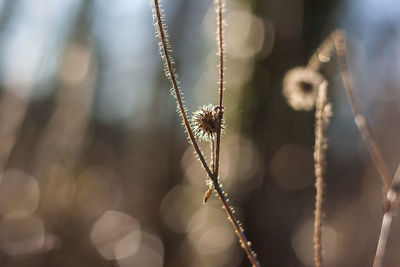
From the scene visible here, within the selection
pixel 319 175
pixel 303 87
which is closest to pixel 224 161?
pixel 303 87

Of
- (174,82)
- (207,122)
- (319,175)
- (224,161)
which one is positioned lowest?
(224,161)

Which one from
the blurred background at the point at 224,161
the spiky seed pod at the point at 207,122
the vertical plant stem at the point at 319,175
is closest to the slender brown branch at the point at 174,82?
the spiky seed pod at the point at 207,122

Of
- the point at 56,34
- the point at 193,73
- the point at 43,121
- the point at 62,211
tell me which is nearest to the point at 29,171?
the point at 62,211

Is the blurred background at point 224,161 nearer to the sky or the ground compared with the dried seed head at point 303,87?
nearer to the ground

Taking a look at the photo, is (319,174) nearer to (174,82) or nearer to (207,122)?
(207,122)

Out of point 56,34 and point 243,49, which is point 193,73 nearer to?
point 243,49

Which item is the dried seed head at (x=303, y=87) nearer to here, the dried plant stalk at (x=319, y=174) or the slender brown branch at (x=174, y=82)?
the dried plant stalk at (x=319, y=174)
